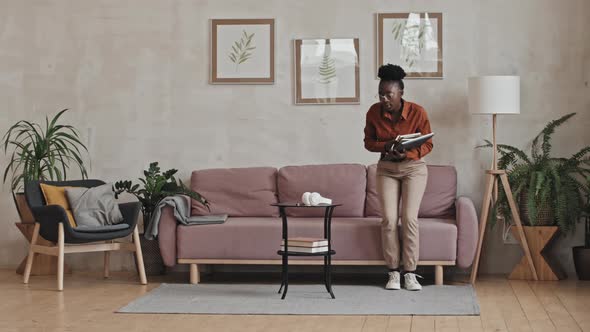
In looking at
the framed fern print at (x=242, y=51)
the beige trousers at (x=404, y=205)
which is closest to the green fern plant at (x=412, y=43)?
the framed fern print at (x=242, y=51)

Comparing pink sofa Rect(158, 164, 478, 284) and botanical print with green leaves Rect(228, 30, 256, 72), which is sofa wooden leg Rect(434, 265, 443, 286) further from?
botanical print with green leaves Rect(228, 30, 256, 72)

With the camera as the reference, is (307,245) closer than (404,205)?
Yes

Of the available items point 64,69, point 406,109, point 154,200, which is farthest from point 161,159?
→ point 406,109

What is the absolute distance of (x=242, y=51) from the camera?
23.0 feet

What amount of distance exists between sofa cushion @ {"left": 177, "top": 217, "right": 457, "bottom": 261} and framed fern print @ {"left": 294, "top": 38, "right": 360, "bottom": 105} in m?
1.18

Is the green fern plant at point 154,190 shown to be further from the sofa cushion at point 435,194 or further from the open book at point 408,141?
the open book at point 408,141

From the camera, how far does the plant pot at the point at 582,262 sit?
637 cm

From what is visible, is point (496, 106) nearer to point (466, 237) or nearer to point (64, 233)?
point (466, 237)

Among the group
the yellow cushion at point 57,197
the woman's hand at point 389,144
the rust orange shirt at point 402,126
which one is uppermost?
the rust orange shirt at point 402,126

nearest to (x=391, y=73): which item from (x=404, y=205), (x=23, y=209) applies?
(x=404, y=205)

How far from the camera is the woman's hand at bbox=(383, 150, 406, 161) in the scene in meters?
5.87

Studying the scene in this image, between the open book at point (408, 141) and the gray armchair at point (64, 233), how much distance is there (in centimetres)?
192

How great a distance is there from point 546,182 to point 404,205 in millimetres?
1137

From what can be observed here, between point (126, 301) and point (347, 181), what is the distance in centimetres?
198
